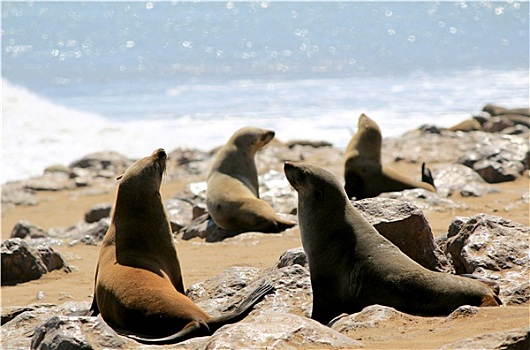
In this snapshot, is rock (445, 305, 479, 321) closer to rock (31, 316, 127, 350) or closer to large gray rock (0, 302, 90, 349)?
rock (31, 316, 127, 350)

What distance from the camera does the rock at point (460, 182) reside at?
10539mm

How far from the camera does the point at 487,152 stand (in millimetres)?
12680

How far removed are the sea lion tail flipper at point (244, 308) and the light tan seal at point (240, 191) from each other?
364cm

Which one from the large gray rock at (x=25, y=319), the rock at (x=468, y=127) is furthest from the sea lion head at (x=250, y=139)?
the rock at (x=468, y=127)

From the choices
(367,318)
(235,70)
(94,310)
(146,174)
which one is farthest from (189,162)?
(235,70)

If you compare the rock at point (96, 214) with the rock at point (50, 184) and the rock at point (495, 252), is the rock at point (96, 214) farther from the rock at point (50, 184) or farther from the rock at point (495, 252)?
the rock at point (495, 252)

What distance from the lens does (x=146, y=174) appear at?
5.48 meters

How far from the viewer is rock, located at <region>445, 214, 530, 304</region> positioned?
4971 millimetres

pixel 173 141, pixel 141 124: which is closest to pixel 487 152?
pixel 173 141

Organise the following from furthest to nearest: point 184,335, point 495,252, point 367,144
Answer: point 367,144 → point 495,252 → point 184,335

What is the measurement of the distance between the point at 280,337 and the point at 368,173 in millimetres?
6766

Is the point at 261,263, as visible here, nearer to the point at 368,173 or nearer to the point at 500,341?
the point at 368,173

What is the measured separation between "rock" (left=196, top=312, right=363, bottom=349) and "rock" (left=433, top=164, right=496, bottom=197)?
7.23 m

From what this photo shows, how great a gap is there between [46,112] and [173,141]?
6.32 m
